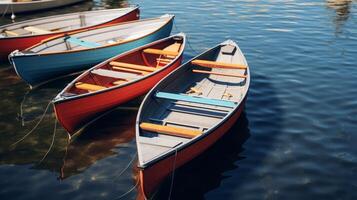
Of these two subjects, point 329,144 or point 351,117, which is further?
point 351,117

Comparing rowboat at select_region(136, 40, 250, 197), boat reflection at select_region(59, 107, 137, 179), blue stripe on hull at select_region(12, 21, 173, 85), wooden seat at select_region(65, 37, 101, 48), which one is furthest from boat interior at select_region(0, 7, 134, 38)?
rowboat at select_region(136, 40, 250, 197)

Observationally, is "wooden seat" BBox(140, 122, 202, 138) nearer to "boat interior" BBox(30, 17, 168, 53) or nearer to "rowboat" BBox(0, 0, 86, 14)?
"boat interior" BBox(30, 17, 168, 53)

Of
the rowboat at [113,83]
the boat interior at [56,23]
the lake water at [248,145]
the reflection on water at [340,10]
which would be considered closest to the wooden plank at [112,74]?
the rowboat at [113,83]

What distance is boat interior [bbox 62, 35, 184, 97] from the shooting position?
49.9ft

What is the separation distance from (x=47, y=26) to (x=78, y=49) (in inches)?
230

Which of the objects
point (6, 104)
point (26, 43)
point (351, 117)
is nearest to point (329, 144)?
point (351, 117)

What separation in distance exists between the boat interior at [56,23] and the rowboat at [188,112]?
1045 centimetres

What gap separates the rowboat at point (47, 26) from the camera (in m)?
20.7

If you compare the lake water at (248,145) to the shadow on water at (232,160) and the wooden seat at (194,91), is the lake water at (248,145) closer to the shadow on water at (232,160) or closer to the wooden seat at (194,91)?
the shadow on water at (232,160)

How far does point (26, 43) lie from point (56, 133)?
8640mm

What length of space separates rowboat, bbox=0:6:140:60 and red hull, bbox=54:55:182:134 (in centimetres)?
799

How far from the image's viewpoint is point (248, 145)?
45.7ft

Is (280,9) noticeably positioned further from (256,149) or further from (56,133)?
(56,133)

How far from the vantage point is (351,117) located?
51.4 ft
